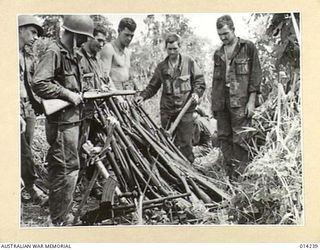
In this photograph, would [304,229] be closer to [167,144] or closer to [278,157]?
[278,157]

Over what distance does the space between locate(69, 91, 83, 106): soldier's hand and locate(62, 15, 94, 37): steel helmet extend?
8.5 inches

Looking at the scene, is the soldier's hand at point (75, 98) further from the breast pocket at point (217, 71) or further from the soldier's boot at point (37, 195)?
the breast pocket at point (217, 71)

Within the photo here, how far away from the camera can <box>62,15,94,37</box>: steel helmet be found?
2.60 metres

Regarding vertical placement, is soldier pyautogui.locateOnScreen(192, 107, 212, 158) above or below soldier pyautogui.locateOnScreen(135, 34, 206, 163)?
below

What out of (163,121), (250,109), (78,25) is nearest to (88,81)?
(78,25)

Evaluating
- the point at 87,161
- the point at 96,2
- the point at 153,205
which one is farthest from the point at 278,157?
the point at 96,2

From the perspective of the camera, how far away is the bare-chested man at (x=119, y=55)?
2629 millimetres

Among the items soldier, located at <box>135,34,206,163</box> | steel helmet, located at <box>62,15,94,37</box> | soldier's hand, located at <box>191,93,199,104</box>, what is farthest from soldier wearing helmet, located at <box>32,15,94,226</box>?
soldier's hand, located at <box>191,93,199,104</box>

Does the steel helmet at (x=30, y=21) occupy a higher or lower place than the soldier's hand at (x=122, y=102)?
higher

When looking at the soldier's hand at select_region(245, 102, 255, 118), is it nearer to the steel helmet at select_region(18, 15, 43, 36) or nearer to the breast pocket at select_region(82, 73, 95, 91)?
the breast pocket at select_region(82, 73, 95, 91)

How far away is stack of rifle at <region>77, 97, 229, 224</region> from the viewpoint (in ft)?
8.62

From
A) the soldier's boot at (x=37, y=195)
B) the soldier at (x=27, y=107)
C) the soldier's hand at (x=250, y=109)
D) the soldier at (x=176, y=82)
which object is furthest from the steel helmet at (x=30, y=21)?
the soldier's hand at (x=250, y=109)

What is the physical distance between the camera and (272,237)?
2.63 metres

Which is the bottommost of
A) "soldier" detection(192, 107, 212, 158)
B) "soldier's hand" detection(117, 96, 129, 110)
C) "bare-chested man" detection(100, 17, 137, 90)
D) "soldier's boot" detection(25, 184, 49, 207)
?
"soldier's boot" detection(25, 184, 49, 207)
